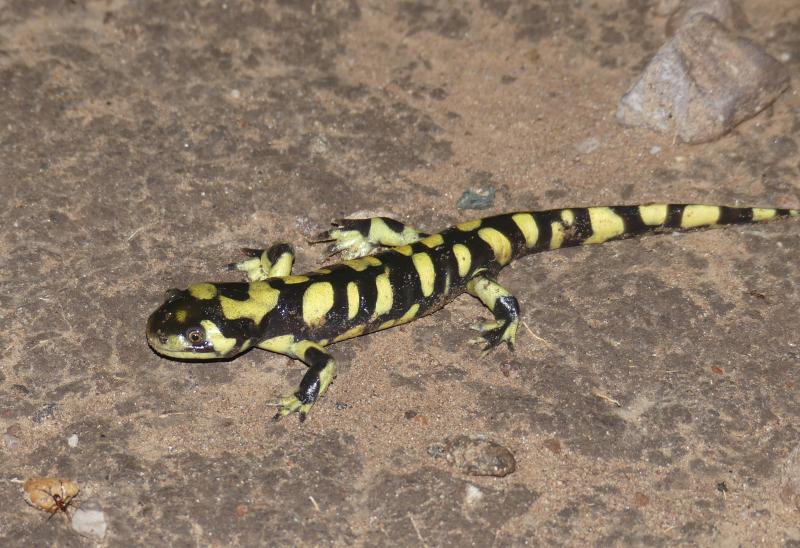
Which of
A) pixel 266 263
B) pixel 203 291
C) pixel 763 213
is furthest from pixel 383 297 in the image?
pixel 763 213

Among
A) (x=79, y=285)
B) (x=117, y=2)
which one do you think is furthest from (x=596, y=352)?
(x=117, y=2)

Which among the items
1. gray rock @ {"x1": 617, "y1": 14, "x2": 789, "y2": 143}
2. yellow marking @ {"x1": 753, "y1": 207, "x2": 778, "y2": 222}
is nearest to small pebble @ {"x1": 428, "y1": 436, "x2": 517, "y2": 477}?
yellow marking @ {"x1": 753, "y1": 207, "x2": 778, "y2": 222}

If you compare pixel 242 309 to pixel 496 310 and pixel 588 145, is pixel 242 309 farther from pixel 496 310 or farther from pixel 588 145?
pixel 588 145

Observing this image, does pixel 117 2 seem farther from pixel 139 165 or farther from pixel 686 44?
pixel 686 44

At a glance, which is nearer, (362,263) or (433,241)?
(362,263)

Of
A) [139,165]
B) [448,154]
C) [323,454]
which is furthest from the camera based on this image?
[448,154]

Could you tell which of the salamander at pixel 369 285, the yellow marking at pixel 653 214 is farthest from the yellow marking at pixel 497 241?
the yellow marking at pixel 653 214
